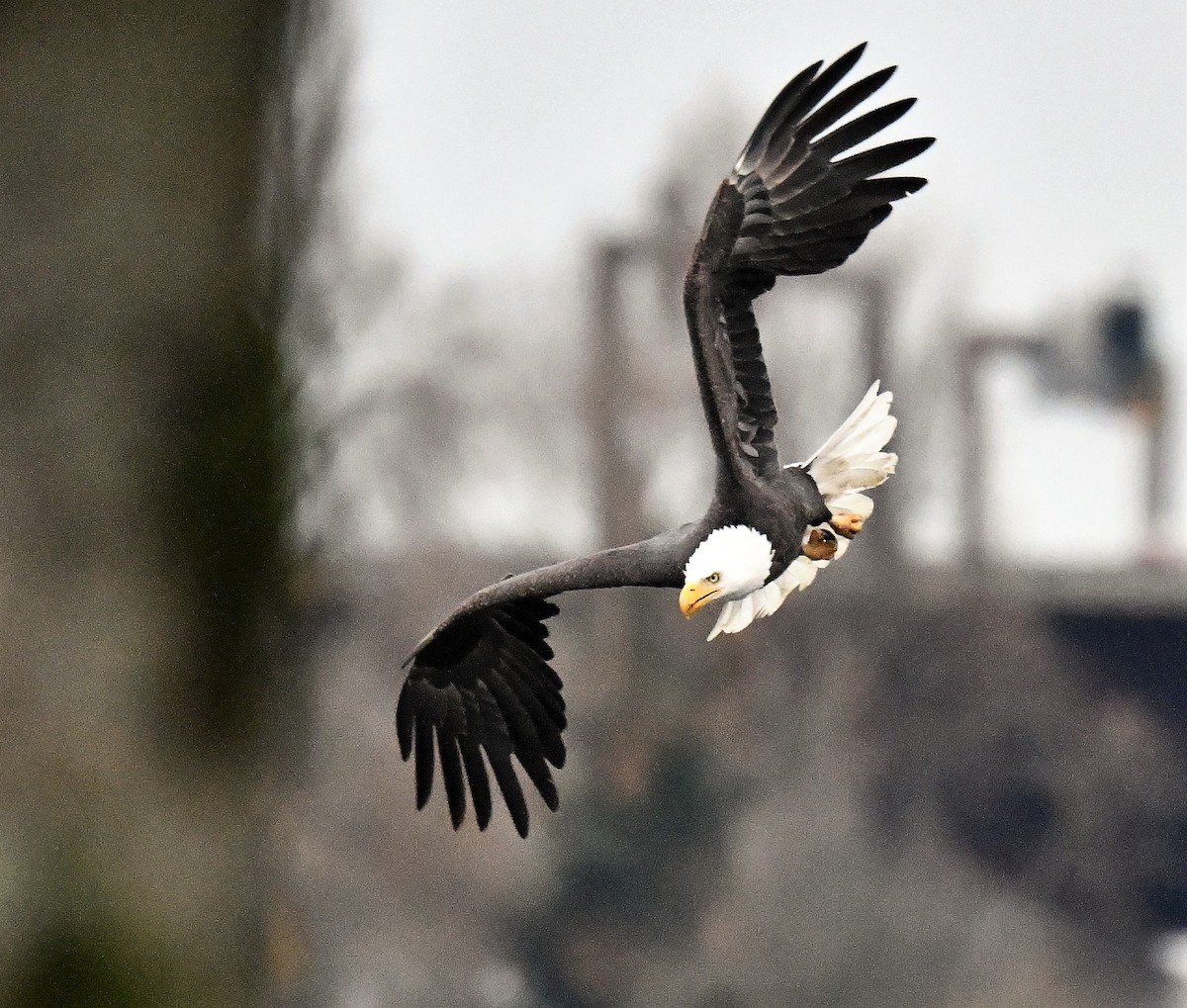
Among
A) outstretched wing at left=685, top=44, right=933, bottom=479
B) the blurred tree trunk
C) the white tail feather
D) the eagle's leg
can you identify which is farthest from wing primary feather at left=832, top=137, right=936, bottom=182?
the blurred tree trunk

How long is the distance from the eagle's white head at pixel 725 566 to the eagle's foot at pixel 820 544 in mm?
192

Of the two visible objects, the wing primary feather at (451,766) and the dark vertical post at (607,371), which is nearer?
the wing primary feather at (451,766)

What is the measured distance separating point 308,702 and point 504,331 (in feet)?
7.28

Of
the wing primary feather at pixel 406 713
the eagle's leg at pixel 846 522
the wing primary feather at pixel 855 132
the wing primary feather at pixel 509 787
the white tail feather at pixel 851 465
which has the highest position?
the wing primary feather at pixel 855 132

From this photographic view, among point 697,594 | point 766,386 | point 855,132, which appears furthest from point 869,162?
point 697,594

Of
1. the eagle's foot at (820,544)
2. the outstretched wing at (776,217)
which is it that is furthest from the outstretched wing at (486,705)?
the outstretched wing at (776,217)

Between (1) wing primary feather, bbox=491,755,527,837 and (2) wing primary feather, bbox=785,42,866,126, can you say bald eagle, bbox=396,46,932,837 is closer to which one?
(2) wing primary feather, bbox=785,42,866,126

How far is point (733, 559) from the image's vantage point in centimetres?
201

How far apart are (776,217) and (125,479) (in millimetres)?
4215

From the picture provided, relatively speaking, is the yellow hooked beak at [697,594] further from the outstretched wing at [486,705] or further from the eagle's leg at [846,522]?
the outstretched wing at [486,705]

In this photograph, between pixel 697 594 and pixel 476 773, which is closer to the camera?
pixel 697 594

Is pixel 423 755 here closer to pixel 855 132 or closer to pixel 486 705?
pixel 486 705

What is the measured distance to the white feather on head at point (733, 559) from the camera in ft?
6.57

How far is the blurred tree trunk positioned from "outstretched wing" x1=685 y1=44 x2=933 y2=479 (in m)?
3.85
